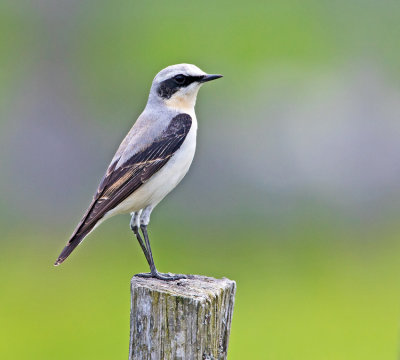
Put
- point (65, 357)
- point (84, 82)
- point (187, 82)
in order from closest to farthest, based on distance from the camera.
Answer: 1. point (187, 82)
2. point (65, 357)
3. point (84, 82)

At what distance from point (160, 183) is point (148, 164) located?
7.7 inches

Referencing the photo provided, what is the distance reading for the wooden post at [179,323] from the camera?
16.1 feet

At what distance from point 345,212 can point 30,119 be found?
22.2ft

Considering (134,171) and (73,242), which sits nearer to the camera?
(73,242)

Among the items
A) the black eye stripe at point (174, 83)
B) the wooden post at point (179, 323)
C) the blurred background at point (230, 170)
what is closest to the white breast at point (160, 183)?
the black eye stripe at point (174, 83)

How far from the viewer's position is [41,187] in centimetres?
1470

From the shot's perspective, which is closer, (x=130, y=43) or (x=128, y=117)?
(x=128, y=117)

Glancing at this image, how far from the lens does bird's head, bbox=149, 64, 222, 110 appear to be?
22.9ft

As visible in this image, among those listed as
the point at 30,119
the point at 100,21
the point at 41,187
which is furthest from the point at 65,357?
the point at 100,21

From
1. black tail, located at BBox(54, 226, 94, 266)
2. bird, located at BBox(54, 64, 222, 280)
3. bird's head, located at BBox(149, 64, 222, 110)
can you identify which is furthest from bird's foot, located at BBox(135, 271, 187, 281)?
bird's head, located at BBox(149, 64, 222, 110)

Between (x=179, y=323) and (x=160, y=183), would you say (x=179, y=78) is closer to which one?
(x=160, y=183)

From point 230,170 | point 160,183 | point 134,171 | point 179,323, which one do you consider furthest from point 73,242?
point 230,170

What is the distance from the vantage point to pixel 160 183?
6684 mm

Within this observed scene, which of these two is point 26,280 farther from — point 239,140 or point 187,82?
point 187,82
